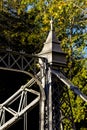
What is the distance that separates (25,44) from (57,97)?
1973 centimetres

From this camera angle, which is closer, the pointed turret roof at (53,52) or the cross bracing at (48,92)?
the cross bracing at (48,92)

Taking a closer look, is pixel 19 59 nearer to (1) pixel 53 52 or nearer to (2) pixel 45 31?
(1) pixel 53 52

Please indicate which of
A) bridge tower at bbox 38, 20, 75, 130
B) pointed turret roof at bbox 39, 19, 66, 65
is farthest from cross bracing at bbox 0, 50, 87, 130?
pointed turret roof at bbox 39, 19, 66, 65

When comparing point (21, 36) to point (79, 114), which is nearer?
point (79, 114)

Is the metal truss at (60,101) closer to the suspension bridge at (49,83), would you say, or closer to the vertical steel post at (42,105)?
the suspension bridge at (49,83)

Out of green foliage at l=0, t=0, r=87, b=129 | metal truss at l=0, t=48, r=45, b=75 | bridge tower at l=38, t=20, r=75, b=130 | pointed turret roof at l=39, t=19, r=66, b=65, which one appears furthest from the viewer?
green foliage at l=0, t=0, r=87, b=129

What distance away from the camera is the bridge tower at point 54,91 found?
11.8 meters

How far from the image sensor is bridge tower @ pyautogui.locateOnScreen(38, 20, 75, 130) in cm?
1181

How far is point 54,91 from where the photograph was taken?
39.6 feet

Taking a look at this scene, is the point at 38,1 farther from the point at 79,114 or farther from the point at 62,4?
the point at 62,4

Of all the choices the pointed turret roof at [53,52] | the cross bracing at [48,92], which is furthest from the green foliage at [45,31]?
the cross bracing at [48,92]

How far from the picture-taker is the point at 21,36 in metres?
31.6

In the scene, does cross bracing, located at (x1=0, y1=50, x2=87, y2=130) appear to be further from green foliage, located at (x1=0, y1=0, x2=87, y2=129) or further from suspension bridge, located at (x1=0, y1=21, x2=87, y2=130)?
green foliage, located at (x1=0, y1=0, x2=87, y2=129)

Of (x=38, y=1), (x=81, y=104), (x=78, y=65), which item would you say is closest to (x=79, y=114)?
(x=81, y=104)
